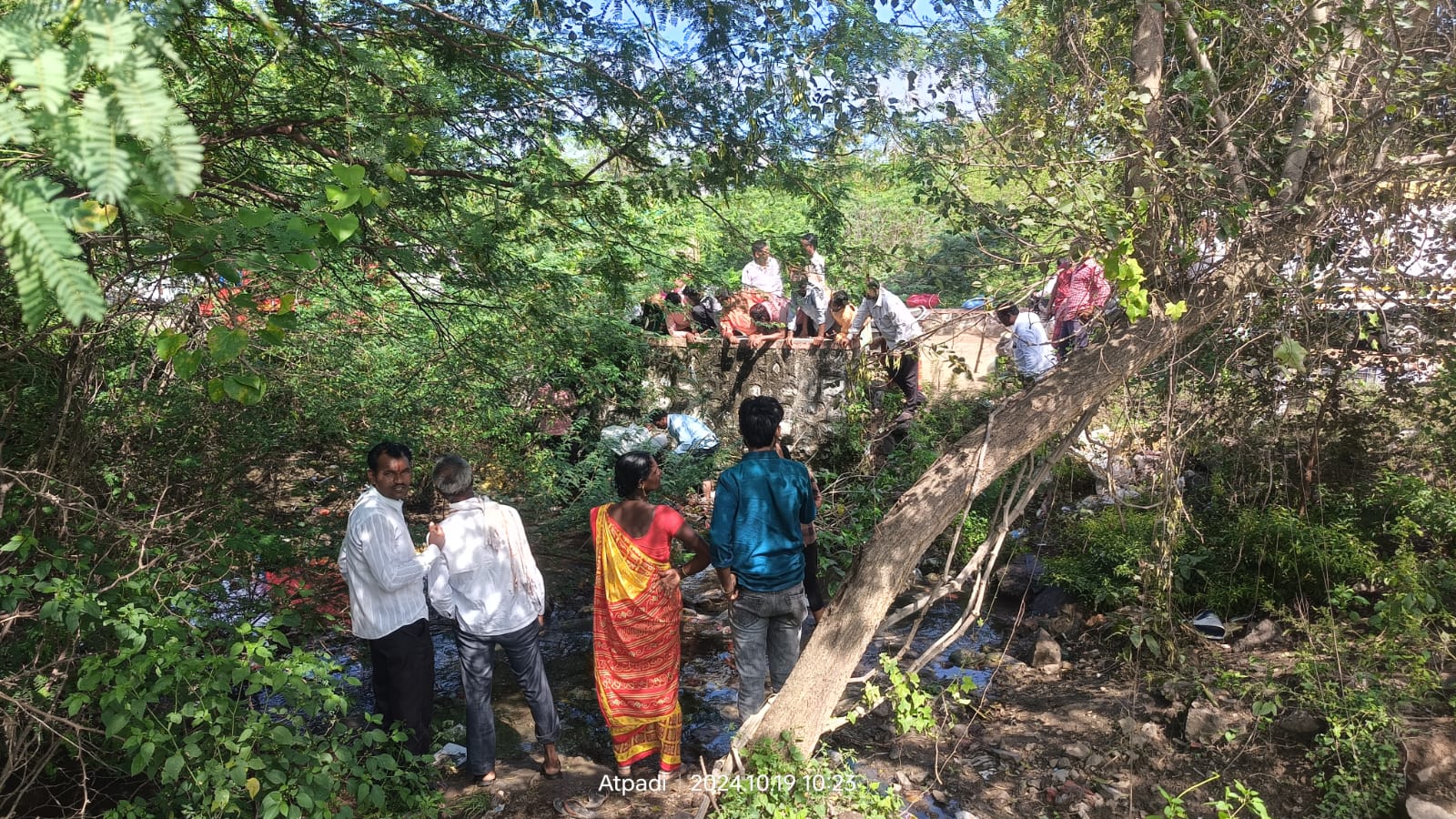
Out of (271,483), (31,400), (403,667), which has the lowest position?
(403,667)

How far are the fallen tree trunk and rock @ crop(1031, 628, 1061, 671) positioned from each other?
2249mm

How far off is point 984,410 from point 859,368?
3337 mm

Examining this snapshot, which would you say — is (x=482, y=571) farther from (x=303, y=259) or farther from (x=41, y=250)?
(x=41, y=250)

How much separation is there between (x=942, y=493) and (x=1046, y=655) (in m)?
2.43

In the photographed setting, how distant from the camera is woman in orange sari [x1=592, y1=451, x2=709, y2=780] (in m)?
3.80

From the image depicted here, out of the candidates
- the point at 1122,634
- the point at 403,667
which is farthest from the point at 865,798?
the point at 1122,634

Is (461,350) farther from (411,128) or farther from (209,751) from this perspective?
(209,751)

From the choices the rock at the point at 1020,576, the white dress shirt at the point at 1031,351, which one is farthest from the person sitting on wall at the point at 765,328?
the rock at the point at 1020,576

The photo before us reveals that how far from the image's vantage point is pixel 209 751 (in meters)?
2.98

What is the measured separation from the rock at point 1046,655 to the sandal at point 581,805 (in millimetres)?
2799

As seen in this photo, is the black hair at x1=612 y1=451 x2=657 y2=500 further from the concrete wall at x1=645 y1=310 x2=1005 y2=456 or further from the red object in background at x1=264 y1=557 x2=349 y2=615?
the concrete wall at x1=645 y1=310 x2=1005 y2=456

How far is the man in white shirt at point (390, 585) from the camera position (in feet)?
11.4

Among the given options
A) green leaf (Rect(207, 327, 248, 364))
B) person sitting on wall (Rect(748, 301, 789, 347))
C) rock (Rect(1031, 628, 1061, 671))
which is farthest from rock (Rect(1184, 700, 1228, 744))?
person sitting on wall (Rect(748, 301, 789, 347))

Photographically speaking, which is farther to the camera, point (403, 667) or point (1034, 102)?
point (1034, 102)
